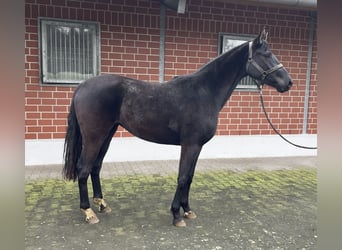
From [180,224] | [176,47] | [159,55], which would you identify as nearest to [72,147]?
[180,224]

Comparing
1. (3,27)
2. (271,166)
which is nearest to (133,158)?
(271,166)

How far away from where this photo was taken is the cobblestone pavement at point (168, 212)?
2646 millimetres

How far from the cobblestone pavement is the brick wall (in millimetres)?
1195

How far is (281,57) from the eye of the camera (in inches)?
244

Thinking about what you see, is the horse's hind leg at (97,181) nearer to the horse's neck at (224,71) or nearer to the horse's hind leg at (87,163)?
the horse's hind leg at (87,163)

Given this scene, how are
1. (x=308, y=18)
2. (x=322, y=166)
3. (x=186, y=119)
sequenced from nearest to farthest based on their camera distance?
1. (x=322, y=166)
2. (x=186, y=119)
3. (x=308, y=18)

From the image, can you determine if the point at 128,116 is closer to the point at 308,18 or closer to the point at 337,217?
the point at 337,217

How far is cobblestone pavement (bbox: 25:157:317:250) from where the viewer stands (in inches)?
104

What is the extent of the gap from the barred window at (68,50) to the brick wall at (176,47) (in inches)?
4.7

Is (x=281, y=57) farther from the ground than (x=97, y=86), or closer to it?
farther from the ground

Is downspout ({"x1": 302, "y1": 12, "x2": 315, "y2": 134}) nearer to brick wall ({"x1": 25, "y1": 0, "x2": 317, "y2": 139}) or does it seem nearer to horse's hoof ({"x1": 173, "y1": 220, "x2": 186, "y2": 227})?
brick wall ({"x1": 25, "y1": 0, "x2": 317, "y2": 139})

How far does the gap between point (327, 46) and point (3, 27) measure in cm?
53

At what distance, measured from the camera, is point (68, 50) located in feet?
16.7

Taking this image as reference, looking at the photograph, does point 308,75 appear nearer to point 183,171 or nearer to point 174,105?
point 174,105
